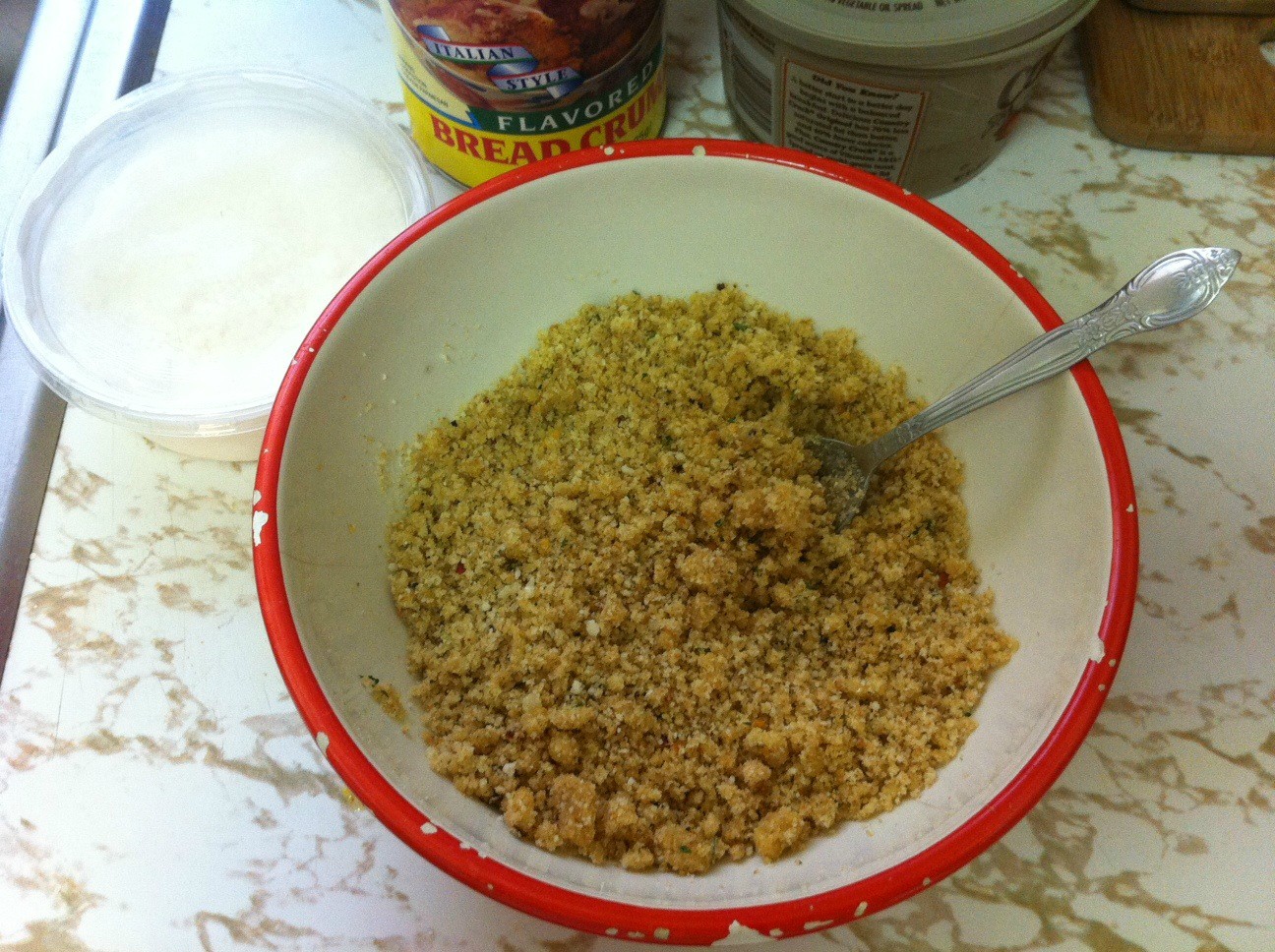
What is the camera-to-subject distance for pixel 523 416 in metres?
0.81

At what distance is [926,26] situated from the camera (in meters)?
0.69

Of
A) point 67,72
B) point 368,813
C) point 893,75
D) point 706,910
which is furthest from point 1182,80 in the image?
point 67,72

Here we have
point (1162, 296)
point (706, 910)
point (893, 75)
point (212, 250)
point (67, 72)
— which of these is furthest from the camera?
point (67, 72)

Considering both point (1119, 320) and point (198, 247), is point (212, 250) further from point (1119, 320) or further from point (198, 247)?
point (1119, 320)

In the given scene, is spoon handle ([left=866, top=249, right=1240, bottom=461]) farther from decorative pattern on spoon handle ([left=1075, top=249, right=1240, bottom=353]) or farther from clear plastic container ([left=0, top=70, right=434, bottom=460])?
clear plastic container ([left=0, top=70, right=434, bottom=460])

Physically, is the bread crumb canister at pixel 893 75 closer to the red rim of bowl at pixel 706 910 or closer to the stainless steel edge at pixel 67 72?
the red rim of bowl at pixel 706 910

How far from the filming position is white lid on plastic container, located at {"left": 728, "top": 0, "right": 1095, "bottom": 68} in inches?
27.3

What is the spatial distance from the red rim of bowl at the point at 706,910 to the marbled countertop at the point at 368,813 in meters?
0.23

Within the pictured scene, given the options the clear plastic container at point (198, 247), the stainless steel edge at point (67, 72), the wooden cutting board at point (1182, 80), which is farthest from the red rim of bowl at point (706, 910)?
the stainless steel edge at point (67, 72)

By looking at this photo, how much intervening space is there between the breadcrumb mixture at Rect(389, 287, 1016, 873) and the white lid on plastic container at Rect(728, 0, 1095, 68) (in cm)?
22

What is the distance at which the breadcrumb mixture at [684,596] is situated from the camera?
0.64 m

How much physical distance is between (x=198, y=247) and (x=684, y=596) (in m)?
0.58

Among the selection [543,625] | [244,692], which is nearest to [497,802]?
[543,625]

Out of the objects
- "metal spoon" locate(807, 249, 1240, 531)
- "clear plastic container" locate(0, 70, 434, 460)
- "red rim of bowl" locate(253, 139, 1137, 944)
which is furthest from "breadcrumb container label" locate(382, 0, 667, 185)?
"metal spoon" locate(807, 249, 1240, 531)
